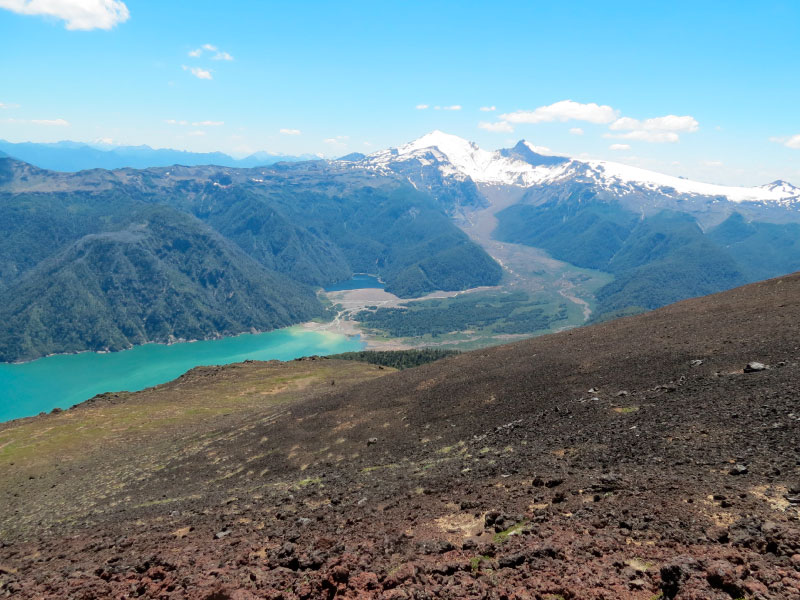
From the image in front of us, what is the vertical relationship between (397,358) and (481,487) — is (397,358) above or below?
below

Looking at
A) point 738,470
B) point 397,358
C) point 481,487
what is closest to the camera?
point 738,470

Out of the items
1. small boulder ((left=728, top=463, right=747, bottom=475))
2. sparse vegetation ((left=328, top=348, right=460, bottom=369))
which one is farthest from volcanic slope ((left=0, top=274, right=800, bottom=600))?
sparse vegetation ((left=328, top=348, right=460, bottom=369))

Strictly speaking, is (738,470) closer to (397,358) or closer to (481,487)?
(481,487)

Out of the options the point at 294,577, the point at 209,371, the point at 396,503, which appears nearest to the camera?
the point at 294,577

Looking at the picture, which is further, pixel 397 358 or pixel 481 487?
pixel 397 358

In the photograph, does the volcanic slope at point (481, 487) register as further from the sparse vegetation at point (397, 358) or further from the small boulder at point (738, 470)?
the sparse vegetation at point (397, 358)

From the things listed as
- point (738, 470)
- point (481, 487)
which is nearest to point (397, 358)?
point (481, 487)

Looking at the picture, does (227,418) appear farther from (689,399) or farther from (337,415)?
(689,399)

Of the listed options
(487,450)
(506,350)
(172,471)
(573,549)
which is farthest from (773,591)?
(506,350)

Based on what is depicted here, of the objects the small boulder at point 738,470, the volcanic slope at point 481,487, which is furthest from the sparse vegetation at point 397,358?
the small boulder at point 738,470
